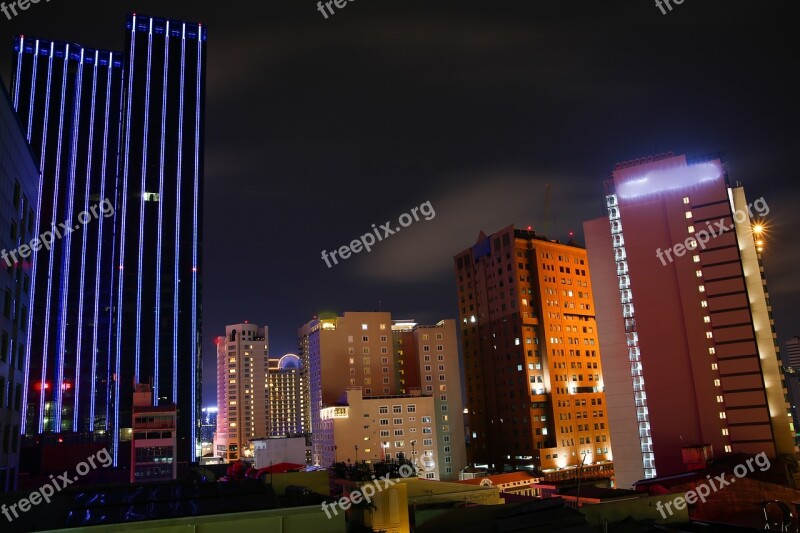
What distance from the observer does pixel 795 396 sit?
198125 mm

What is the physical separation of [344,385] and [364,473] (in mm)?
69955

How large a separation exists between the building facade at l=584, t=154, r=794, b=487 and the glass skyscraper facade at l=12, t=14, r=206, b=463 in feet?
206

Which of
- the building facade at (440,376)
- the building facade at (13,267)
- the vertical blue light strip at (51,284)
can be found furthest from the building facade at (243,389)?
the building facade at (13,267)

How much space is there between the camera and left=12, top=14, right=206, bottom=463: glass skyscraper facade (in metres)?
86.8

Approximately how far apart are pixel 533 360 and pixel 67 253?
234 ft

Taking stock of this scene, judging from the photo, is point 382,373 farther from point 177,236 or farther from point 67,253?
point 67,253

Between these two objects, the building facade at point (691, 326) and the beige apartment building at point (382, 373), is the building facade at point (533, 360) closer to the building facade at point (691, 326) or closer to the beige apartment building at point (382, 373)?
the beige apartment building at point (382, 373)

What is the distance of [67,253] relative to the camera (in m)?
90.6

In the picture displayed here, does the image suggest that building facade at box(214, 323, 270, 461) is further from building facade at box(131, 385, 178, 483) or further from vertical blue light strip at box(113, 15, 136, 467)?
building facade at box(131, 385, 178, 483)

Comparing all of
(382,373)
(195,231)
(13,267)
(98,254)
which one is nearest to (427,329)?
(382,373)

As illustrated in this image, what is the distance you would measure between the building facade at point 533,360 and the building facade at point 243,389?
97226 millimetres

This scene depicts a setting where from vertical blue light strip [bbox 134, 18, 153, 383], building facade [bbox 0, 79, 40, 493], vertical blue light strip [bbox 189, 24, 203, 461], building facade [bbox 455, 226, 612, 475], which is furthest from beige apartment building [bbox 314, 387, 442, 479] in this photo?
building facade [bbox 0, 79, 40, 493]

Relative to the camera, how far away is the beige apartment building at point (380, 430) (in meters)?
87.1

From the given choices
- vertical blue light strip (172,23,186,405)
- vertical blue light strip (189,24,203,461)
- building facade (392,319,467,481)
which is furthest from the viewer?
building facade (392,319,467,481)
